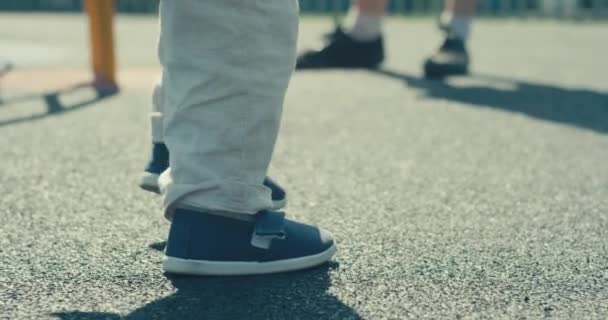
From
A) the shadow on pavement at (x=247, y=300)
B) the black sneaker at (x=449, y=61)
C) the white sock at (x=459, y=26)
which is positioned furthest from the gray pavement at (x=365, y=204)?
the white sock at (x=459, y=26)

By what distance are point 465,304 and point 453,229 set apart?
1.30 feet

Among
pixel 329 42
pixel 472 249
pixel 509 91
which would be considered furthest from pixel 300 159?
pixel 329 42

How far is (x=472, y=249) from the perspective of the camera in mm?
1479

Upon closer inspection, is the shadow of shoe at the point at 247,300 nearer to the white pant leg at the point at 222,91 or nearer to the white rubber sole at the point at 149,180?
the white pant leg at the point at 222,91

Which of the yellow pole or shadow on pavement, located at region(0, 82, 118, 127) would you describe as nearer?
shadow on pavement, located at region(0, 82, 118, 127)

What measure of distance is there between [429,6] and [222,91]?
41.5 ft

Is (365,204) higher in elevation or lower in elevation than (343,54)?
higher

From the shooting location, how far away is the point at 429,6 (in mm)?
13555

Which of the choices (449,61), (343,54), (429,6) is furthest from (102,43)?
(429,6)

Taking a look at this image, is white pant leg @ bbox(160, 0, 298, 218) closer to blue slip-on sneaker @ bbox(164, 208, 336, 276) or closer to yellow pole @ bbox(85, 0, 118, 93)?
blue slip-on sneaker @ bbox(164, 208, 336, 276)

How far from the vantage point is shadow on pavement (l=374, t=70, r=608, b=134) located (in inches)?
114

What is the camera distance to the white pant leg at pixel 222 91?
1.24 metres

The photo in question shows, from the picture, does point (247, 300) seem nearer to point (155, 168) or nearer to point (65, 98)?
point (155, 168)

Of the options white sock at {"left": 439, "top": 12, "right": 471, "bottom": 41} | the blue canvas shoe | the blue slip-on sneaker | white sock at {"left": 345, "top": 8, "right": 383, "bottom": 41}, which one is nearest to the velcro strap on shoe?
the blue slip-on sneaker
